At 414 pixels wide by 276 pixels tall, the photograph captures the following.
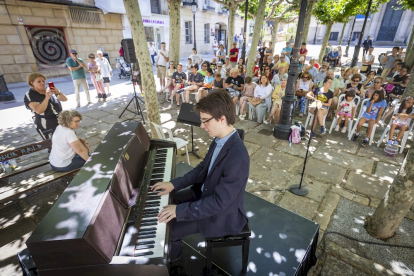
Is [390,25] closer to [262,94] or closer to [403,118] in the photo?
[403,118]

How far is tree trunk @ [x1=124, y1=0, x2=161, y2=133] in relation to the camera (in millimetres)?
4470

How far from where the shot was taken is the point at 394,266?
2.64 meters

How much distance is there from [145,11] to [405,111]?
60.1 feet

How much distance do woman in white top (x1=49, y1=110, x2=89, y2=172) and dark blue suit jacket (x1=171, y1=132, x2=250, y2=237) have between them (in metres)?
2.37

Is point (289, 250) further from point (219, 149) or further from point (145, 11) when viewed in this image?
point (145, 11)

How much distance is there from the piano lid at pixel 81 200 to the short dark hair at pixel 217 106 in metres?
0.99

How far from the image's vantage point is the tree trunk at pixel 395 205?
258 centimetres

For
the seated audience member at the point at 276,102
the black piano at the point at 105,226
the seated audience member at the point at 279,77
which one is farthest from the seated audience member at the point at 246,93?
the black piano at the point at 105,226

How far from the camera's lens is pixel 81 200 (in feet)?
5.45

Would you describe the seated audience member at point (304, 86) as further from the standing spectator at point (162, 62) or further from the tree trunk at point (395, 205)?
the standing spectator at point (162, 62)

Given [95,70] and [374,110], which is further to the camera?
[95,70]

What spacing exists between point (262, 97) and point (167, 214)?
5656 millimetres

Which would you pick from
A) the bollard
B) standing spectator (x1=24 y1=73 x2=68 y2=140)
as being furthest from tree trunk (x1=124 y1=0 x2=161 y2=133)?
the bollard

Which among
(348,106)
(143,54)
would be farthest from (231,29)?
(143,54)
